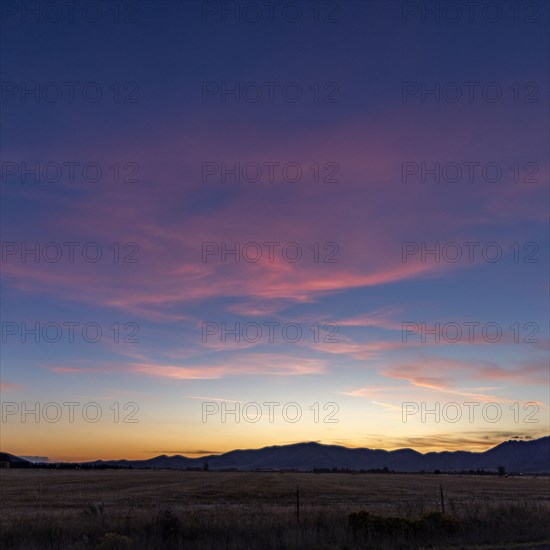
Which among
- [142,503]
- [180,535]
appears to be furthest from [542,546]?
[142,503]

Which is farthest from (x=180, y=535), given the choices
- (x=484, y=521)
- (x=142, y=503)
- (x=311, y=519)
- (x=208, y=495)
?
(x=208, y=495)

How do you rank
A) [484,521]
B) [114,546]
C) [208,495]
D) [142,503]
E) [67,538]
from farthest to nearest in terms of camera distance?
[208,495] → [142,503] → [484,521] → [67,538] → [114,546]

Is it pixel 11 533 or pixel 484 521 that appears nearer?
pixel 11 533

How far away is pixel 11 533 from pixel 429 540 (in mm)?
14398

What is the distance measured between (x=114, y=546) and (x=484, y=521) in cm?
1392

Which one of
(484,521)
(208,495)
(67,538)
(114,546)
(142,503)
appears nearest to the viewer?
(114,546)

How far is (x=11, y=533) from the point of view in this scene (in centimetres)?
2181

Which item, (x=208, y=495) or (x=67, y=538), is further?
(x=208, y=495)

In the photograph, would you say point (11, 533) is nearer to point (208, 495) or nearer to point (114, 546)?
point (114, 546)

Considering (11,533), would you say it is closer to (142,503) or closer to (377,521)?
(377,521)

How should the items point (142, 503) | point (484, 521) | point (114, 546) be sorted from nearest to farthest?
point (114, 546), point (484, 521), point (142, 503)

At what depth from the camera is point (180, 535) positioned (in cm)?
2142

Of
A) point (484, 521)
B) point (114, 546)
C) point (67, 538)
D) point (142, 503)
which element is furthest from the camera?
point (142, 503)

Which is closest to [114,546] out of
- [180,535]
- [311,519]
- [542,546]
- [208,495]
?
Result: [180,535]
